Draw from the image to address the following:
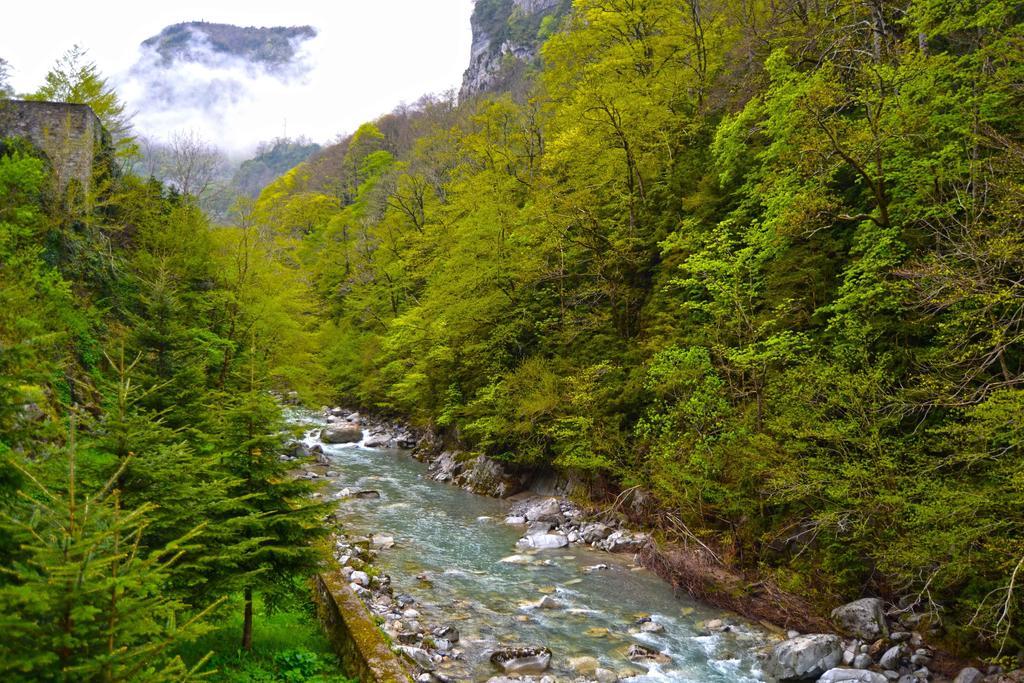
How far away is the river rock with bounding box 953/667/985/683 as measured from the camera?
7.57 m

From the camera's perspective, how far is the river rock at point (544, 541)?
47.3 feet

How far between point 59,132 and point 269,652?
63.4 ft

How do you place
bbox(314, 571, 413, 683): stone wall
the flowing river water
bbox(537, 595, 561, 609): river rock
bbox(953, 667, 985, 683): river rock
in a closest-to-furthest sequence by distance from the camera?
bbox(314, 571, 413, 683): stone wall → bbox(953, 667, 985, 683): river rock → the flowing river water → bbox(537, 595, 561, 609): river rock

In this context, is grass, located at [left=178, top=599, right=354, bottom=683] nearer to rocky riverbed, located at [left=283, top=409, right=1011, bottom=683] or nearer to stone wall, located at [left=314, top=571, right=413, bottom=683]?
stone wall, located at [left=314, top=571, right=413, bottom=683]

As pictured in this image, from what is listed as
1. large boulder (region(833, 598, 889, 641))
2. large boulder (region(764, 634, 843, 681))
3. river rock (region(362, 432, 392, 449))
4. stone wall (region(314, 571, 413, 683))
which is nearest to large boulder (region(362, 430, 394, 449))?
river rock (region(362, 432, 392, 449))

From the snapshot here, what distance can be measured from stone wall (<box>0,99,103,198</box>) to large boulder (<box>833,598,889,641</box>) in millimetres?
22918

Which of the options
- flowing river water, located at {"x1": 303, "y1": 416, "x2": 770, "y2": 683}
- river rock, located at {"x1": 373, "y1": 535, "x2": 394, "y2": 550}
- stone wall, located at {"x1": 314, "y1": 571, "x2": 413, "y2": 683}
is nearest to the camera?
stone wall, located at {"x1": 314, "y1": 571, "x2": 413, "y2": 683}

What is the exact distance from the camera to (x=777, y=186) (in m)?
12.8

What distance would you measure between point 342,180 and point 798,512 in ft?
170

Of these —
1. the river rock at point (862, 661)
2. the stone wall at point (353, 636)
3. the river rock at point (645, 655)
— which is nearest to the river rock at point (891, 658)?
the river rock at point (862, 661)

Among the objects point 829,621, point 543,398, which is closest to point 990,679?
point 829,621

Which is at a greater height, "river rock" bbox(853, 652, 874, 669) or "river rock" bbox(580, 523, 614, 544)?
"river rock" bbox(853, 652, 874, 669)

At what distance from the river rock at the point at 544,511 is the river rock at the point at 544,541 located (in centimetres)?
113

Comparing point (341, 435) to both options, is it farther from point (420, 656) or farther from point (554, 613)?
point (420, 656)
